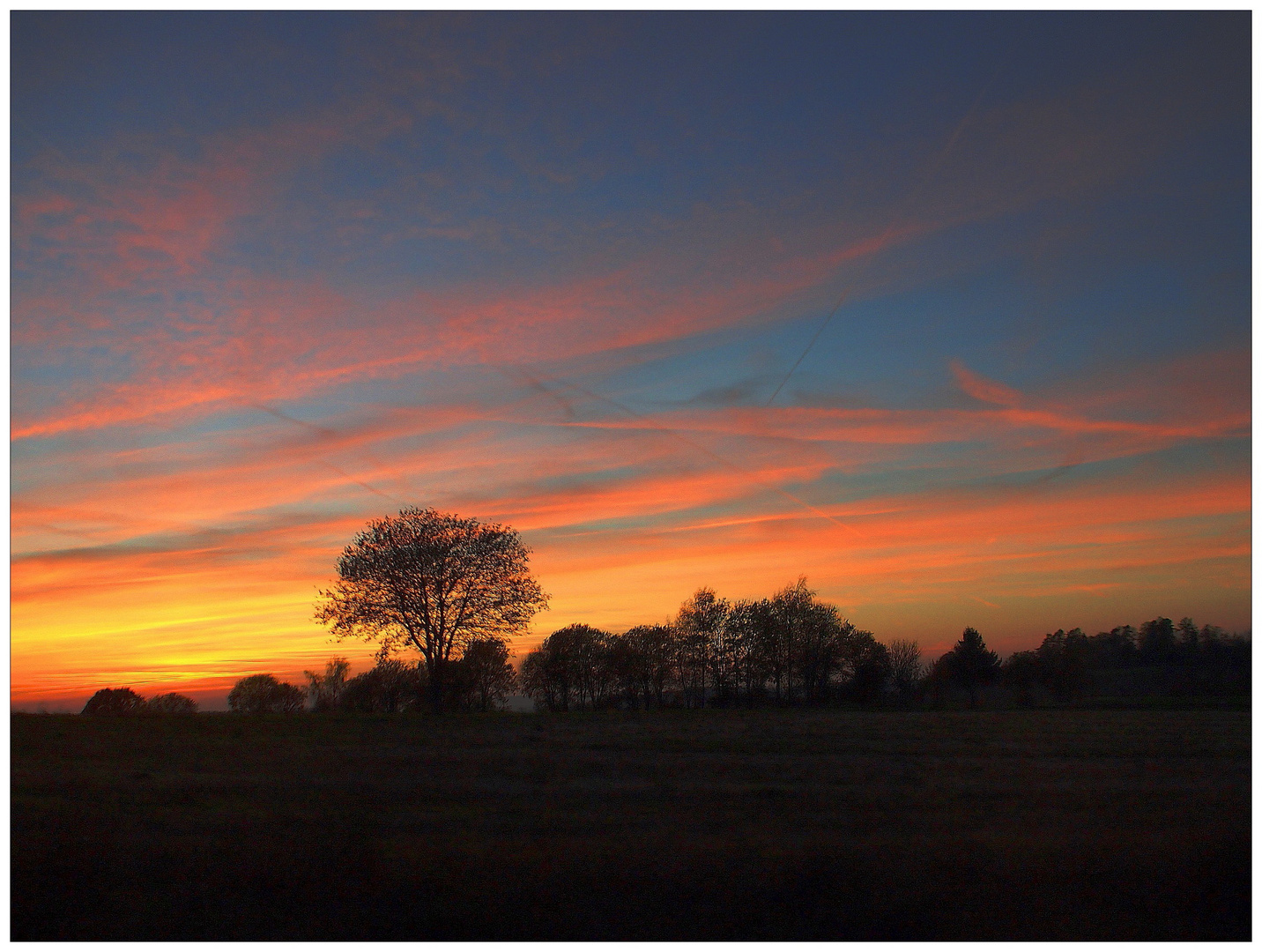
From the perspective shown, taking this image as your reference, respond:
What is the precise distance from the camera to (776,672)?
9762cm

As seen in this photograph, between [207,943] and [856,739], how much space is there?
26.2 meters

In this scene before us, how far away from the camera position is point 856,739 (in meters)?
31.3

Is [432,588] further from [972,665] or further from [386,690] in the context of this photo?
[972,665]

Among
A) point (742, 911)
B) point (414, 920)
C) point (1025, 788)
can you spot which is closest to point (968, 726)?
point (1025, 788)

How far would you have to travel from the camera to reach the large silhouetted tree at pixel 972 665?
4055 inches

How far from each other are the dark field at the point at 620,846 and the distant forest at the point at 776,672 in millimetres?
66644

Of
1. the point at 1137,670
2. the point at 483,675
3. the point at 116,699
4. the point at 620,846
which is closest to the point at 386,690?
the point at 483,675

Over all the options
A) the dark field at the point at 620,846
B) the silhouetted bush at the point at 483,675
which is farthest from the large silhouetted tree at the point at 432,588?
the dark field at the point at 620,846

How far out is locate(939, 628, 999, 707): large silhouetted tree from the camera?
338ft

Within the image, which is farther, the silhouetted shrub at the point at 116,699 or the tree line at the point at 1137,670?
the tree line at the point at 1137,670

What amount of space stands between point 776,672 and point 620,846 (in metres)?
88.4

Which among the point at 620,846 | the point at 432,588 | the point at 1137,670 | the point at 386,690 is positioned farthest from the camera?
the point at 1137,670

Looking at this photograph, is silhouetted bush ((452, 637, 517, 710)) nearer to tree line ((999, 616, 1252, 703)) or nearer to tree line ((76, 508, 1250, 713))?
tree line ((76, 508, 1250, 713))

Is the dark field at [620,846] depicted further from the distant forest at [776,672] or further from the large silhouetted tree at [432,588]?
the distant forest at [776,672]
